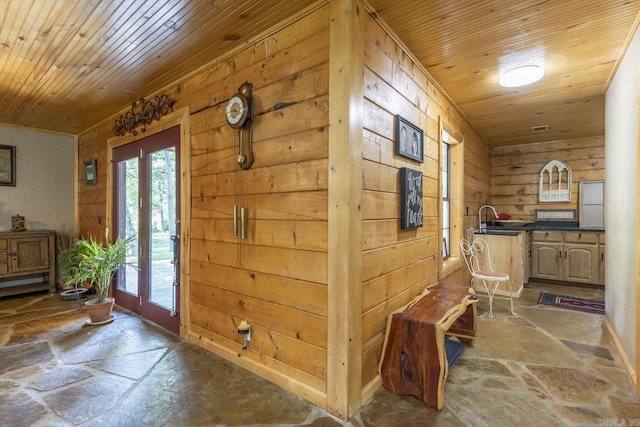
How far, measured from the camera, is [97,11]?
1.92m

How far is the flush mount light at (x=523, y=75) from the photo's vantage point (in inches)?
103

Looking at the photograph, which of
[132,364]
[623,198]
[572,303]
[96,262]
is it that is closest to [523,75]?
[623,198]

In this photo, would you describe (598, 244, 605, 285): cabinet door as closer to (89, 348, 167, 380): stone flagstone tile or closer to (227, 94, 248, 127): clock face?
(227, 94, 248, 127): clock face

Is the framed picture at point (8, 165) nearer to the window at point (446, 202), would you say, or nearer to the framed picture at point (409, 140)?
Result: the framed picture at point (409, 140)

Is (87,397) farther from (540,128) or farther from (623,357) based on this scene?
(540,128)

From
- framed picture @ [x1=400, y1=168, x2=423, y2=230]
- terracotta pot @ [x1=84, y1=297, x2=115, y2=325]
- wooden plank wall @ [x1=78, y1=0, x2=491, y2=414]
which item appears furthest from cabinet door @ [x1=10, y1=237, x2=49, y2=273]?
framed picture @ [x1=400, y1=168, x2=423, y2=230]

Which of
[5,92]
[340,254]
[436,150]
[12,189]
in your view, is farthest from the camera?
[12,189]

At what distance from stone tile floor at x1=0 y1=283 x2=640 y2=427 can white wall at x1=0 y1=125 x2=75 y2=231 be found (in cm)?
215

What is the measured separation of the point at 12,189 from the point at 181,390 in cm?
436

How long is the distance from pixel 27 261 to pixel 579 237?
25.4ft

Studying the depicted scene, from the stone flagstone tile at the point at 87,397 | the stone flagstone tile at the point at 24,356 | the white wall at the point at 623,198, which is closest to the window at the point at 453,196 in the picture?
the white wall at the point at 623,198

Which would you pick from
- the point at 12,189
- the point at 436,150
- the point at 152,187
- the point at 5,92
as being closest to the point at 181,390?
the point at 152,187

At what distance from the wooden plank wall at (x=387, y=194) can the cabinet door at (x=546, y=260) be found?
126 inches

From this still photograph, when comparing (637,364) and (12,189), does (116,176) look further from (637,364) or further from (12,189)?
(637,364)
